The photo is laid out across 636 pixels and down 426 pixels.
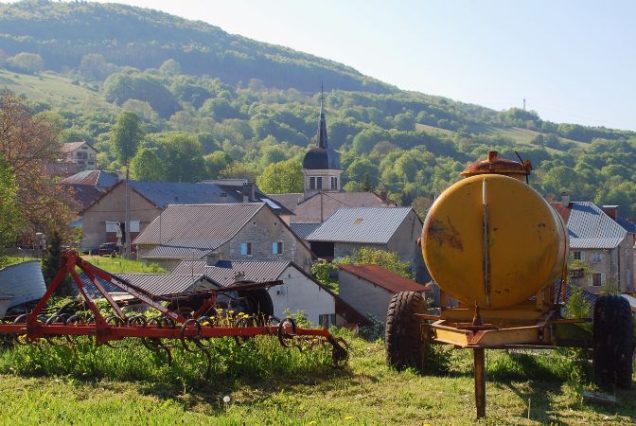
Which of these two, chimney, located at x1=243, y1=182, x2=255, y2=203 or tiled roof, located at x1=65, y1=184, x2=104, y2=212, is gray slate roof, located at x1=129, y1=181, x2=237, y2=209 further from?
tiled roof, located at x1=65, y1=184, x2=104, y2=212

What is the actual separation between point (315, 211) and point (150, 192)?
818 inches

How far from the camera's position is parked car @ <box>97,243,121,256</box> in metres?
51.6

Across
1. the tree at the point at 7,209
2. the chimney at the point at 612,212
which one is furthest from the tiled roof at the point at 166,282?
the chimney at the point at 612,212

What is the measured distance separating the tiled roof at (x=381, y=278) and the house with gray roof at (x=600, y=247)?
24959mm

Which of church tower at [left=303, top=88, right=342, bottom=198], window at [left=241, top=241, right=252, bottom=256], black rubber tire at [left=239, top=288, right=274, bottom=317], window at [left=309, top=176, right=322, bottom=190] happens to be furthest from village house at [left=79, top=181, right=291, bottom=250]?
black rubber tire at [left=239, top=288, right=274, bottom=317]

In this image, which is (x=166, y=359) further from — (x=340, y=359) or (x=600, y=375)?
(x=600, y=375)

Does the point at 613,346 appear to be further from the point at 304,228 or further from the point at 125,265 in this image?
the point at 304,228

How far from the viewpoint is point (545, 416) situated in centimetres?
799

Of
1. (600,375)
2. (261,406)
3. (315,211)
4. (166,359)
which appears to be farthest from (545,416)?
(315,211)

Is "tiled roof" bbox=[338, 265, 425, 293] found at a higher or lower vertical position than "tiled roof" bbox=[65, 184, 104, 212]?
lower

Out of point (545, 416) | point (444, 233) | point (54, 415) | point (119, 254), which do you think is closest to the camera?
point (54, 415)

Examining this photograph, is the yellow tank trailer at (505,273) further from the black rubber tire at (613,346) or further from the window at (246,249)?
the window at (246,249)

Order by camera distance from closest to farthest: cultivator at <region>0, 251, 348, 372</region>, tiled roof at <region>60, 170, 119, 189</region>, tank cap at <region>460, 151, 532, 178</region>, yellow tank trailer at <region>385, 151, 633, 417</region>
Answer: yellow tank trailer at <region>385, 151, 633, 417</region> < cultivator at <region>0, 251, 348, 372</region> < tank cap at <region>460, 151, 532, 178</region> < tiled roof at <region>60, 170, 119, 189</region>

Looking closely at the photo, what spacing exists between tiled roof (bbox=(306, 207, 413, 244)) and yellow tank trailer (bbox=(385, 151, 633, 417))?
42481 millimetres
